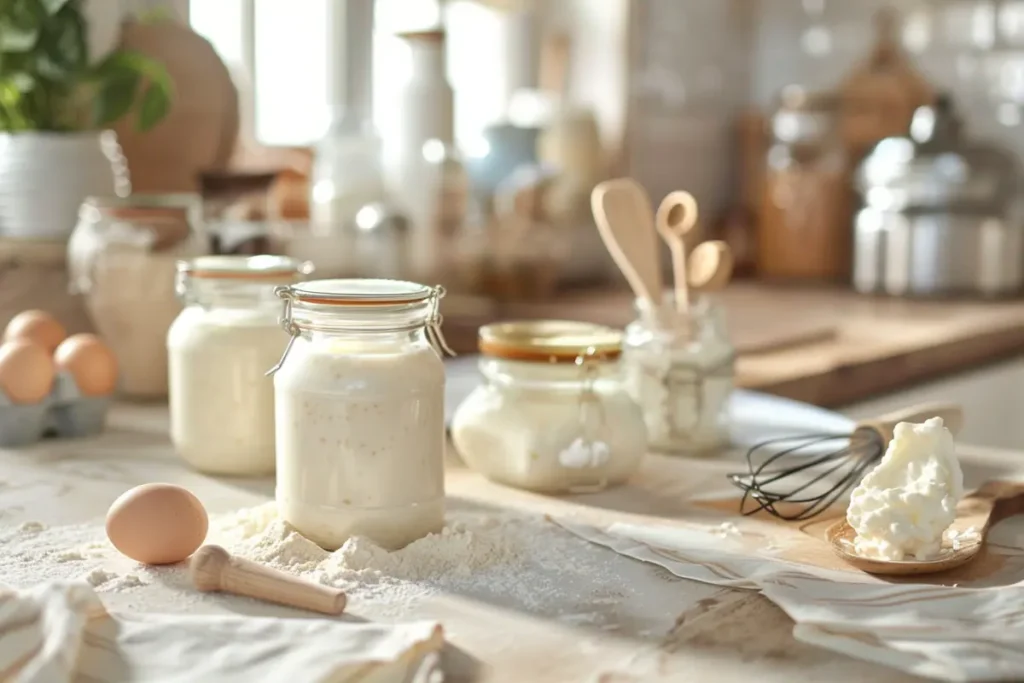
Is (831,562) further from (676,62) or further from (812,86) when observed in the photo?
(812,86)

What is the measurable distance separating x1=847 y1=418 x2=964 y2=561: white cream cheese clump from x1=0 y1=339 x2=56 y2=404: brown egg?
2.39 feet

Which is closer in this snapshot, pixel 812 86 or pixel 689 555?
pixel 689 555

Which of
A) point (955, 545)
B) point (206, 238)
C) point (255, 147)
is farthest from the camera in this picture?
point (255, 147)

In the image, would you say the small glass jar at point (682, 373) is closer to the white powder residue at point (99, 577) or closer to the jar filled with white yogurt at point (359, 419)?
the jar filled with white yogurt at point (359, 419)

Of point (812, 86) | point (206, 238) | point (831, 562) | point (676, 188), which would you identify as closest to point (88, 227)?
point (206, 238)

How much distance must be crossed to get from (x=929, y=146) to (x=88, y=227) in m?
1.55

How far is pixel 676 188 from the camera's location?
8.30 feet

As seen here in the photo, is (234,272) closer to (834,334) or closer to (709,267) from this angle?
(709,267)

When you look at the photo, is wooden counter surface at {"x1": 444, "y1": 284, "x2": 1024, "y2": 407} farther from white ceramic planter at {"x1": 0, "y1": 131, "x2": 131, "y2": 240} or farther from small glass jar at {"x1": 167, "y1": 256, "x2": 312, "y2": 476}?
small glass jar at {"x1": 167, "y1": 256, "x2": 312, "y2": 476}

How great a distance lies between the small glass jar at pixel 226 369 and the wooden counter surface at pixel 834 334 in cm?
65

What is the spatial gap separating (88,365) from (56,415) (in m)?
0.06

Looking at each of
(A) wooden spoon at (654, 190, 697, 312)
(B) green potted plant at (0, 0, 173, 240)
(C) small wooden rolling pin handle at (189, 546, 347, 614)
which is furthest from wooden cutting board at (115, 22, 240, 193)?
(C) small wooden rolling pin handle at (189, 546, 347, 614)

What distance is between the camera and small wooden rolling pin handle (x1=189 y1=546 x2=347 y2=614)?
69 cm

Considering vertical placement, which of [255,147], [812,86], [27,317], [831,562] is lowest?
[831,562]
